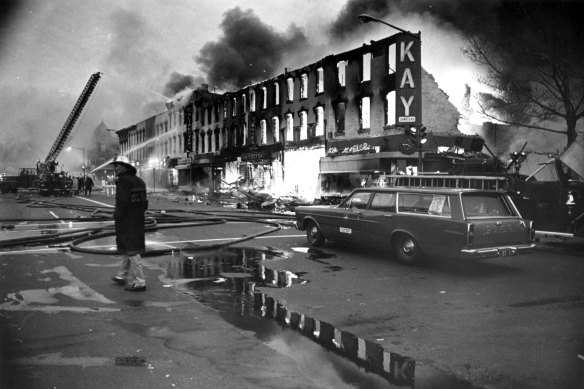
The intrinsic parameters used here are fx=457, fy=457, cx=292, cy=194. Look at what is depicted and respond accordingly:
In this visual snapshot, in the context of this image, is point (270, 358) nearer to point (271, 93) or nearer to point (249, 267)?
point (249, 267)

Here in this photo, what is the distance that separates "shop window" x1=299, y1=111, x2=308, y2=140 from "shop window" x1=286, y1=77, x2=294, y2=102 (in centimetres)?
200

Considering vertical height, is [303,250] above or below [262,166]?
below

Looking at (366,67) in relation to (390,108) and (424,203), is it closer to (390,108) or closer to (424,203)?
(390,108)

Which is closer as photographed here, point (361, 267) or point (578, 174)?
point (361, 267)

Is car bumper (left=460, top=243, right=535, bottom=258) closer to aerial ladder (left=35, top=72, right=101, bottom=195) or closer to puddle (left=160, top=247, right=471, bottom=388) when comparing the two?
puddle (left=160, top=247, right=471, bottom=388)

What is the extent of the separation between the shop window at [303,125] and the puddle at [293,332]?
2572 cm

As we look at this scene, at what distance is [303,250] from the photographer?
10.5 meters

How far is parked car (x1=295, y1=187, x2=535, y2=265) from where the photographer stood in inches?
306

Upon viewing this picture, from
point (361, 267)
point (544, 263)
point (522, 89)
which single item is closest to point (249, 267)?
point (361, 267)

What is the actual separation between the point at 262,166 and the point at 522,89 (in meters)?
21.1

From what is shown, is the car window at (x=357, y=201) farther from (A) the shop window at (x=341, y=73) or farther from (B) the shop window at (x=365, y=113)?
(A) the shop window at (x=341, y=73)

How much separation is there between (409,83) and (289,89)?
41.5 ft

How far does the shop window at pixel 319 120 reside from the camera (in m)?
31.8

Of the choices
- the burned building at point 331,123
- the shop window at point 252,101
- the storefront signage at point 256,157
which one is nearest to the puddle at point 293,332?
the burned building at point 331,123
